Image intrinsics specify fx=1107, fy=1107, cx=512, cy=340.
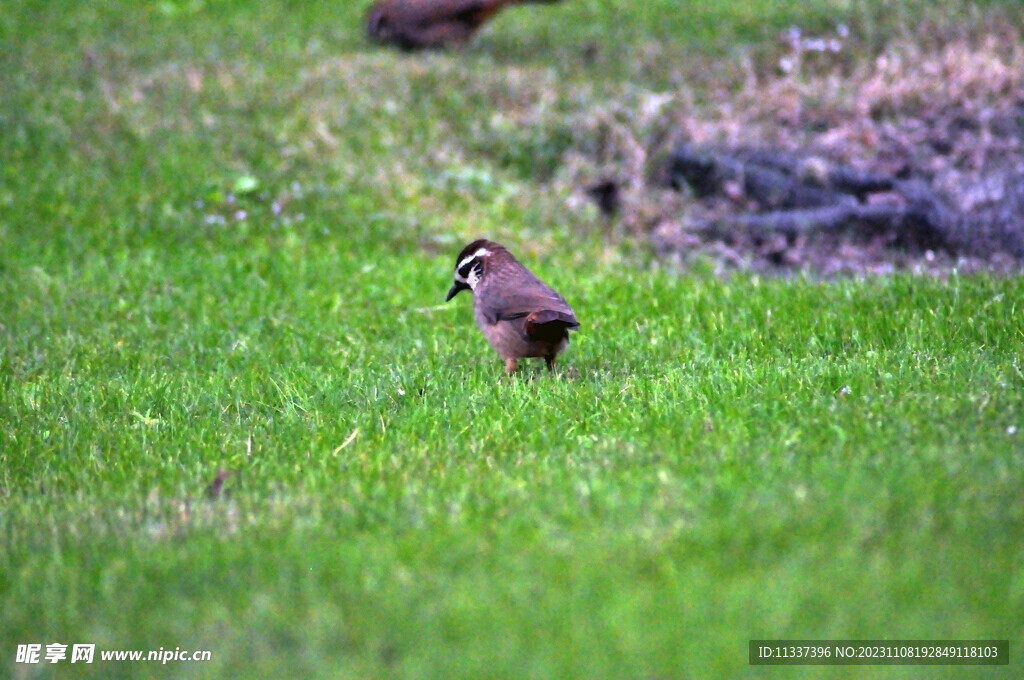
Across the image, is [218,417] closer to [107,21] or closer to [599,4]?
[107,21]

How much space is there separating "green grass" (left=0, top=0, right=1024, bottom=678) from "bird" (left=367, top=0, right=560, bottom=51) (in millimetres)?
1488

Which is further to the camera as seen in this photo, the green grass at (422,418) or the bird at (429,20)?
the bird at (429,20)

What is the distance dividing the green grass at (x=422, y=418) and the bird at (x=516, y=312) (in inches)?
11.2

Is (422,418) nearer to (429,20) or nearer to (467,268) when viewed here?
(467,268)

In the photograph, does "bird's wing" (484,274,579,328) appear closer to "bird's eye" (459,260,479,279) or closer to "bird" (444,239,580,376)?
"bird" (444,239,580,376)

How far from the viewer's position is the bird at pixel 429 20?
50.0 ft

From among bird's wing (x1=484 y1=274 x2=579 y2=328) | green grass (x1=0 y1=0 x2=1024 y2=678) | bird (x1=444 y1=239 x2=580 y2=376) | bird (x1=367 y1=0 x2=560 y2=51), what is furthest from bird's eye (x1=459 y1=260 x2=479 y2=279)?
bird (x1=367 y1=0 x2=560 y2=51)

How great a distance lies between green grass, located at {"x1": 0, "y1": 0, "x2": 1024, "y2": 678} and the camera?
3.61 m

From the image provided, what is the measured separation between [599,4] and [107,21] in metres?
7.61

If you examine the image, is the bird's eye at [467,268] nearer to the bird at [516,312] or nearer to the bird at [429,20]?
the bird at [516,312]

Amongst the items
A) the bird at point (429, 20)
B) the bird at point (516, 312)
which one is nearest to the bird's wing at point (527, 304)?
the bird at point (516, 312)

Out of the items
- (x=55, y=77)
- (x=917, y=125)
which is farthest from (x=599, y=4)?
(x=55, y=77)

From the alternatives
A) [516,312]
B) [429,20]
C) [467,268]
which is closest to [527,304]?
[516,312]

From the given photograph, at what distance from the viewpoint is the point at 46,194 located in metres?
11.6
